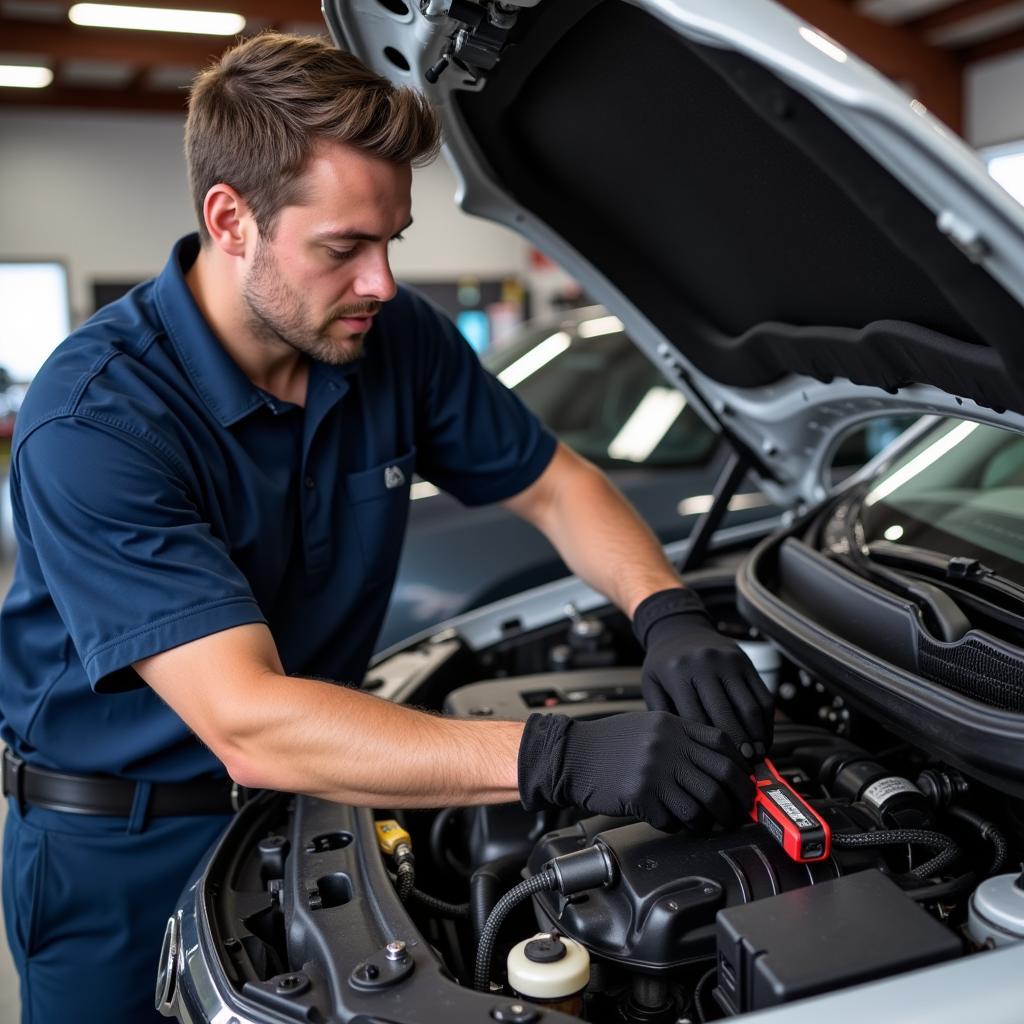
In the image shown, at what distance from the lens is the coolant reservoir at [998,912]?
902 millimetres

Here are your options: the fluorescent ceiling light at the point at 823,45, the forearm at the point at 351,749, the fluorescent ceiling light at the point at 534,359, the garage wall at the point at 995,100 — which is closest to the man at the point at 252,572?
the forearm at the point at 351,749

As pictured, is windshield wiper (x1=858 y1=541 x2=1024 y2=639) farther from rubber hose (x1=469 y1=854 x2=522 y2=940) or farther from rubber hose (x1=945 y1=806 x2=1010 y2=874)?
rubber hose (x1=469 y1=854 x2=522 y2=940)

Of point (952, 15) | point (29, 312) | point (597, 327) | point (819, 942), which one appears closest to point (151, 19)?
point (29, 312)

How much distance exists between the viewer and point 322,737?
1.12m

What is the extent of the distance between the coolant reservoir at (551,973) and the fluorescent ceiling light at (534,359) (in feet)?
8.69

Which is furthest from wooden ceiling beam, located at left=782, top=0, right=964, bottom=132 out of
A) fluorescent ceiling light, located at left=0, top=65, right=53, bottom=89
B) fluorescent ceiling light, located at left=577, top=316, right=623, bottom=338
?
fluorescent ceiling light, located at left=0, top=65, right=53, bottom=89

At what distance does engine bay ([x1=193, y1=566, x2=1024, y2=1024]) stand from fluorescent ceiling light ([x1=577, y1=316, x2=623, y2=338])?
2.23 m

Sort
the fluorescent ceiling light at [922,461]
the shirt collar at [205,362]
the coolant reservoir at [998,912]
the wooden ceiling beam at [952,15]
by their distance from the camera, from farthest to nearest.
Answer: the wooden ceiling beam at [952,15]
the fluorescent ceiling light at [922,461]
the shirt collar at [205,362]
the coolant reservoir at [998,912]

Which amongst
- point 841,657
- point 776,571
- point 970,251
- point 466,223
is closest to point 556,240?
point 776,571

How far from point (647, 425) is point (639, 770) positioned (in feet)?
7.79

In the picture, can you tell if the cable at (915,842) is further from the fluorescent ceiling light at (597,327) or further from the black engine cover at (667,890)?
the fluorescent ceiling light at (597,327)

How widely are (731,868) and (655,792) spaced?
4.0 inches

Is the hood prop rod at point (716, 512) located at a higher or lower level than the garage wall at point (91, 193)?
lower

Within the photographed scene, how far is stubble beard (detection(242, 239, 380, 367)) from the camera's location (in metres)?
1.34
